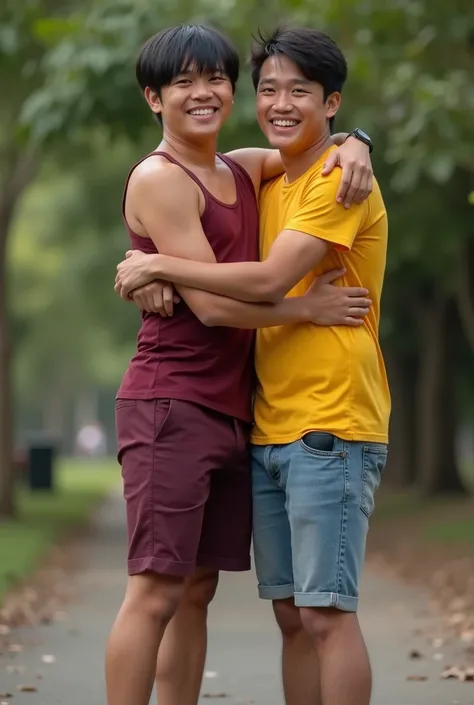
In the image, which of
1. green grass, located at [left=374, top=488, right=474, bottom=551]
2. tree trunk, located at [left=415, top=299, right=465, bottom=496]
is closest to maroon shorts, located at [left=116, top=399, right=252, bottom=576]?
green grass, located at [left=374, top=488, right=474, bottom=551]

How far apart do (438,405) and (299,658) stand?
21.4m

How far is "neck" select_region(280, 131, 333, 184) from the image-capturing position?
508 cm

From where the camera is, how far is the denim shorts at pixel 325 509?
480 cm

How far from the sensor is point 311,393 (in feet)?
16.1

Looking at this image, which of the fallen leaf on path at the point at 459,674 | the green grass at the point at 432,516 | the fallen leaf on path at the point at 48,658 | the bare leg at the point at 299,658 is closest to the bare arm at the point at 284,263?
the bare leg at the point at 299,658

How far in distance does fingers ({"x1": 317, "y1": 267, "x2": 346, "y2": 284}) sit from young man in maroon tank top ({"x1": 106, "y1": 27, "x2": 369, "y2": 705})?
0.03 m

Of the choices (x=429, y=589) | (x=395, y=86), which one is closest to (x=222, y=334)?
(x=395, y=86)

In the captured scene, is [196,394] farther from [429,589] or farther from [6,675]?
[429,589]

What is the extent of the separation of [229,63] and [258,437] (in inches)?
45.1

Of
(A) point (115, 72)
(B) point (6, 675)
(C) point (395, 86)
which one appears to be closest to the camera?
(B) point (6, 675)

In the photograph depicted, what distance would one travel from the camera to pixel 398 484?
33.0 m

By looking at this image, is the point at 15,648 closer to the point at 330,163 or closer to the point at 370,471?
the point at 370,471

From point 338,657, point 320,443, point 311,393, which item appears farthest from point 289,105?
point 338,657

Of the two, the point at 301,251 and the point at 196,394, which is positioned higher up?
the point at 301,251
